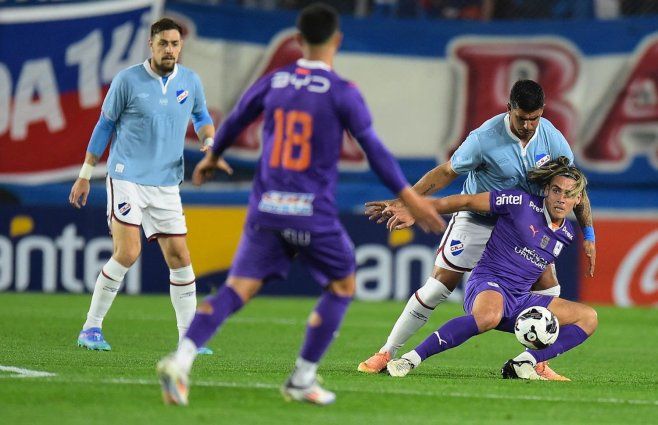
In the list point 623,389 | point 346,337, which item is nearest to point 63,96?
point 346,337

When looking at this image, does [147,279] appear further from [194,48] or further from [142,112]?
[142,112]

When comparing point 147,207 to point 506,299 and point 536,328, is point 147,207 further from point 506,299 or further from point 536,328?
point 536,328

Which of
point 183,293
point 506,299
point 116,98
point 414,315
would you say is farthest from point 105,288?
point 506,299

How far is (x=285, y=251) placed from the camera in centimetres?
623

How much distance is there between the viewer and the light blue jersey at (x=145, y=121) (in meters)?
8.91

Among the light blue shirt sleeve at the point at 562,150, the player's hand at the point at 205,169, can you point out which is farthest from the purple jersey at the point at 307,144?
the light blue shirt sleeve at the point at 562,150

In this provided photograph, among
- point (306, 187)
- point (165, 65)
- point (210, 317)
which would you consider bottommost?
point (210, 317)

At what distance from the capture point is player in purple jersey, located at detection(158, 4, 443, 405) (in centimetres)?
605

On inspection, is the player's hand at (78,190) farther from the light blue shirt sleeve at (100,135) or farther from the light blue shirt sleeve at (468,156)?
the light blue shirt sleeve at (468,156)

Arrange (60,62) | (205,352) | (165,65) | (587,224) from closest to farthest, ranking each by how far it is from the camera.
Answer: (587,224), (165,65), (205,352), (60,62)

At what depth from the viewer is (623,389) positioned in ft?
24.7

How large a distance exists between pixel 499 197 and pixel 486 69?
27.9 feet

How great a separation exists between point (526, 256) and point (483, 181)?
0.60 meters

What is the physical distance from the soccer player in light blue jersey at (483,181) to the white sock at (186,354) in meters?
2.20
